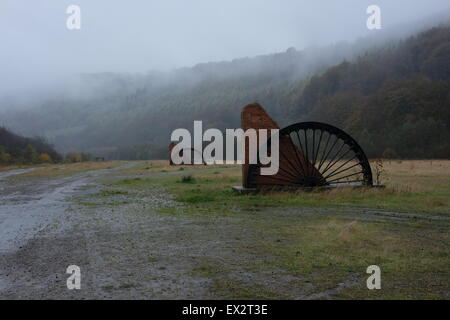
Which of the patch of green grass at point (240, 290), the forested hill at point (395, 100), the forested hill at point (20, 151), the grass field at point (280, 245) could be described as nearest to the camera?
the patch of green grass at point (240, 290)

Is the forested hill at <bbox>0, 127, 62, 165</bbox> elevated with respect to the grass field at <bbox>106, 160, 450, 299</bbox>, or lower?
elevated

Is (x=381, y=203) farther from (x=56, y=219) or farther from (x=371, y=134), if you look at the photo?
(x=371, y=134)

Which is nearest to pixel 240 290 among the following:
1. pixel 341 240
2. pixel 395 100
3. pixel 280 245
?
pixel 280 245

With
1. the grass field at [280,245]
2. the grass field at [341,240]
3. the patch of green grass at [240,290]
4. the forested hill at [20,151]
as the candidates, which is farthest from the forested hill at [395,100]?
the patch of green grass at [240,290]

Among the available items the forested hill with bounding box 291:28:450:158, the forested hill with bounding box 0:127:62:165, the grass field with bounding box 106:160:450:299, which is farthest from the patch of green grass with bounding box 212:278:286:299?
the forested hill with bounding box 0:127:62:165

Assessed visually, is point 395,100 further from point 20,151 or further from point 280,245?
point 20,151

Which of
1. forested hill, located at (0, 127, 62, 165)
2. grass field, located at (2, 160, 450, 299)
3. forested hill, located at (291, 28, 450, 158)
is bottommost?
grass field, located at (2, 160, 450, 299)

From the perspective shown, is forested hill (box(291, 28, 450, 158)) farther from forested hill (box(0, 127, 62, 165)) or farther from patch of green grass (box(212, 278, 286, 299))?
→ patch of green grass (box(212, 278, 286, 299))

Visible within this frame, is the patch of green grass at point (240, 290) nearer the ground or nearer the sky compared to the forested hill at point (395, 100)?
nearer the ground

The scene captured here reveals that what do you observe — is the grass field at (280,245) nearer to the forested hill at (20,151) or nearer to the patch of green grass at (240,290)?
the patch of green grass at (240,290)

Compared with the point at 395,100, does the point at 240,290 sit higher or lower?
lower

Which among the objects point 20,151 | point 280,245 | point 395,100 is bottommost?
point 280,245

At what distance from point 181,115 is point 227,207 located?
185 m

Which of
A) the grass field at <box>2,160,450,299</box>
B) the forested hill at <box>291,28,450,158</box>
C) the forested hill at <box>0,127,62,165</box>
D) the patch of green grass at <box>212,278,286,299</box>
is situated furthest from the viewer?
the forested hill at <box>0,127,62,165</box>
